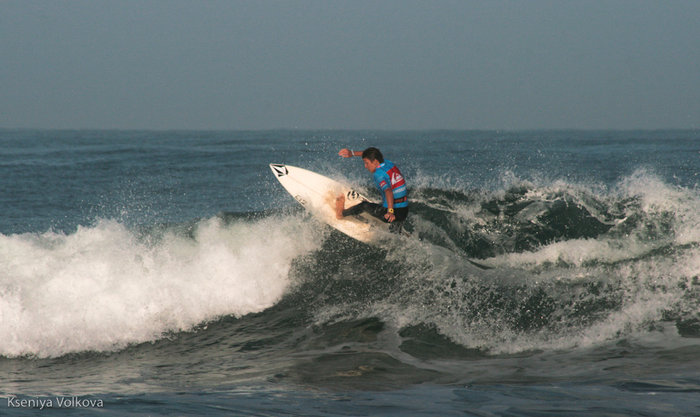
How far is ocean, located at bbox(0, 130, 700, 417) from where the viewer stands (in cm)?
598

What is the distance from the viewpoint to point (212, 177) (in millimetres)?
25250

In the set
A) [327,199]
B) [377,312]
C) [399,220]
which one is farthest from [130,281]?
[399,220]

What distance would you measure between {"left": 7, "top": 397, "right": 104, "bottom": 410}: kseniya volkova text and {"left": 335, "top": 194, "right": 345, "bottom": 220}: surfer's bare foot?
5.74 meters

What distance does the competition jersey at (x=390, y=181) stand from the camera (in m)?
9.48

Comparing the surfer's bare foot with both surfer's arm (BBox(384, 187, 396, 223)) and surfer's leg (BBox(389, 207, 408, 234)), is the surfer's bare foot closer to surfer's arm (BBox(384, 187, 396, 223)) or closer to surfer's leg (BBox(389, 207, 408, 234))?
surfer's leg (BBox(389, 207, 408, 234))

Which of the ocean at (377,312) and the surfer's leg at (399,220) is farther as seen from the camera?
the surfer's leg at (399,220)

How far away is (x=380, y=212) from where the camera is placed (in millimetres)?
10258

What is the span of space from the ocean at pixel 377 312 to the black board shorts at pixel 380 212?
1.34ft

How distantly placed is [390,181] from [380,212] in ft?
2.74

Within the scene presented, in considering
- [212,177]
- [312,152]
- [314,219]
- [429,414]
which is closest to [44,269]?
[314,219]

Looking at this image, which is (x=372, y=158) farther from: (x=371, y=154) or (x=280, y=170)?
(x=280, y=170)

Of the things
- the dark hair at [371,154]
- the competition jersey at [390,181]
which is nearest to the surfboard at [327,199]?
the competition jersey at [390,181]

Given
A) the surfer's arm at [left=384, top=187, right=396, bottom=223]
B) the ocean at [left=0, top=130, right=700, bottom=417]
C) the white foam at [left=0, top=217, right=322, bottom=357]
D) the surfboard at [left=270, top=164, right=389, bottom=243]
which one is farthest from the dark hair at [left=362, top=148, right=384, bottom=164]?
the white foam at [left=0, top=217, right=322, bottom=357]

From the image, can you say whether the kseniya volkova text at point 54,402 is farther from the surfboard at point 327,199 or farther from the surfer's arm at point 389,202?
the surfboard at point 327,199
